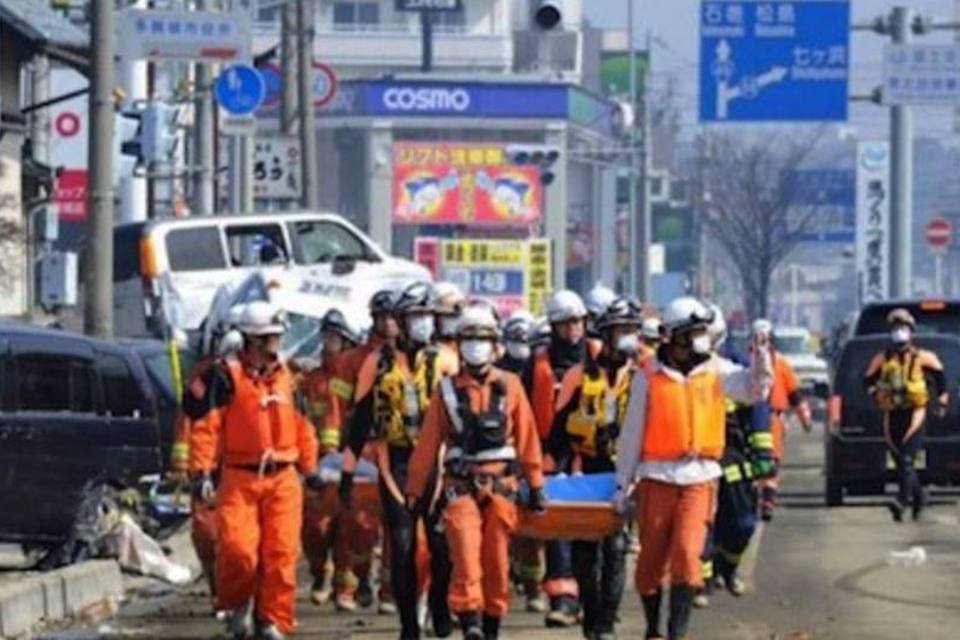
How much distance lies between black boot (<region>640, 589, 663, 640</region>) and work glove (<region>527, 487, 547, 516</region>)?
0.69m

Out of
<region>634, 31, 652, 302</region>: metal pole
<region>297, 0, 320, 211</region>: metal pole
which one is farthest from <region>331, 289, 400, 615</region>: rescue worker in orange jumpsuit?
<region>634, 31, 652, 302</region>: metal pole

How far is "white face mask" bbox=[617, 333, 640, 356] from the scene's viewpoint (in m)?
18.7

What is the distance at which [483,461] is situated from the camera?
17344 mm

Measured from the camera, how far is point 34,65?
1796 inches

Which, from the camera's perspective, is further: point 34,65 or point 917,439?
point 34,65

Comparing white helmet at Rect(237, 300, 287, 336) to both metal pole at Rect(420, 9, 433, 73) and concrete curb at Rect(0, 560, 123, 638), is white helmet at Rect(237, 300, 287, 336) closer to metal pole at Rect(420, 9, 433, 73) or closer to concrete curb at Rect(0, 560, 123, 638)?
concrete curb at Rect(0, 560, 123, 638)

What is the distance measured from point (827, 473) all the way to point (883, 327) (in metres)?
2.77

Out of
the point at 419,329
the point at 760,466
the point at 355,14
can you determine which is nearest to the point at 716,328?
the point at 419,329

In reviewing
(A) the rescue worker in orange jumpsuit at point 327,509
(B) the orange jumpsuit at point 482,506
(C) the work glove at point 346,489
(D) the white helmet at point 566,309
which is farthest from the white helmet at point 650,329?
(B) the orange jumpsuit at point 482,506

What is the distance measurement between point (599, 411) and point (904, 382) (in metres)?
12.3

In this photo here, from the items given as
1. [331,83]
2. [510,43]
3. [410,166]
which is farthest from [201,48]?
[510,43]

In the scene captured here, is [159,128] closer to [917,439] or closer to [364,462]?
[917,439]

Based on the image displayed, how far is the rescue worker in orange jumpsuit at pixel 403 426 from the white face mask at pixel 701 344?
1619 millimetres

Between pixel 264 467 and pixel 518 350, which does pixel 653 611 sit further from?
pixel 518 350
